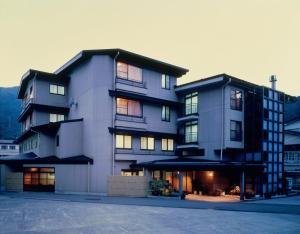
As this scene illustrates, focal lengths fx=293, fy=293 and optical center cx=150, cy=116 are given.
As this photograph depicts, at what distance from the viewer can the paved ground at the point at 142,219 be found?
42.3ft

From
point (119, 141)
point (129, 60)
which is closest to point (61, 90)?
point (129, 60)

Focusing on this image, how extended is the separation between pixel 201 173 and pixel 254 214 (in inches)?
518

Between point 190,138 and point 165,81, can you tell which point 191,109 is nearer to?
point 190,138

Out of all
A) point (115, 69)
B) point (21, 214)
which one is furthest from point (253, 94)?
point (21, 214)

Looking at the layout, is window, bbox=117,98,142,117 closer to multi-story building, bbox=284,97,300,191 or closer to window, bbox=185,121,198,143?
window, bbox=185,121,198,143

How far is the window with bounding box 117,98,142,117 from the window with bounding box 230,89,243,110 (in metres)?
9.58

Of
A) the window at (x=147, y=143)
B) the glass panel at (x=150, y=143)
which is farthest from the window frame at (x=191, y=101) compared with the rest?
the window at (x=147, y=143)

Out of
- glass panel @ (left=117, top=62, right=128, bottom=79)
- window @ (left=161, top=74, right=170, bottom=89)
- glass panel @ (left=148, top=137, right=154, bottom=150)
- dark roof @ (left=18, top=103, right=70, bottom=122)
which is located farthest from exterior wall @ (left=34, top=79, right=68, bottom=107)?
window @ (left=161, top=74, right=170, bottom=89)

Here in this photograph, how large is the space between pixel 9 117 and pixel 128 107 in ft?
377

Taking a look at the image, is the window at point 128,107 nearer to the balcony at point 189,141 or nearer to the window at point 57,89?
the balcony at point 189,141

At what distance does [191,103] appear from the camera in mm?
33188

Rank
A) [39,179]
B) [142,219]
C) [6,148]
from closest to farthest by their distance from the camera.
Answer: [142,219] → [39,179] → [6,148]

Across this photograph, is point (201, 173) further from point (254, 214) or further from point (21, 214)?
point (21, 214)

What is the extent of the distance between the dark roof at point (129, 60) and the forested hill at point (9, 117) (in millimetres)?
89595
